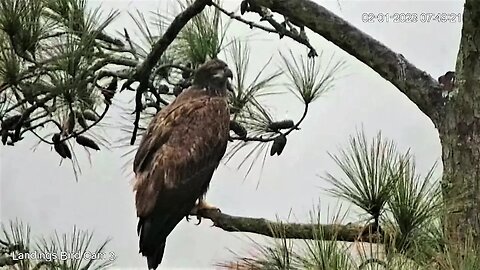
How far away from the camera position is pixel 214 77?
1.38m

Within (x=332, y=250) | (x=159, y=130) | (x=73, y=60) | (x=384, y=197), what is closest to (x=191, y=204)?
(x=159, y=130)

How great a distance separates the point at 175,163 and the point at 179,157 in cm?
1

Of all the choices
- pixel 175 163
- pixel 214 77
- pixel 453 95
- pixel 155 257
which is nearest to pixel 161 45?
pixel 214 77

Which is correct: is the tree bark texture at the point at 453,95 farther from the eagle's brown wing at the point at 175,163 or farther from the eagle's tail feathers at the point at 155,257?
the eagle's tail feathers at the point at 155,257

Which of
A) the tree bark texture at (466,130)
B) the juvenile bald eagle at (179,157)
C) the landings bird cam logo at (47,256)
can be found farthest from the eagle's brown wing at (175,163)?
the tree bark texture at (466,130)

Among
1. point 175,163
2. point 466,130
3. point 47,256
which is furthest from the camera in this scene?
point 47,256

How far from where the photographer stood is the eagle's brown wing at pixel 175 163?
1308mm

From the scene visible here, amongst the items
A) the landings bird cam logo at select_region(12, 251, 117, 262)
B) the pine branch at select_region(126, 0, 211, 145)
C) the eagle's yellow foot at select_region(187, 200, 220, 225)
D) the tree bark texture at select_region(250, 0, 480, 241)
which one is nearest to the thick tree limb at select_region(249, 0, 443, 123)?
the tree bark texture at select_region(250, 0, 480, 241)

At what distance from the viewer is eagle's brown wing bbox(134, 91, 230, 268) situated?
131cm

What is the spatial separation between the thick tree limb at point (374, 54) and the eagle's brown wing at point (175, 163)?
0.23 metres

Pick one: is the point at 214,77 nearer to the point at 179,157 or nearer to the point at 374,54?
the point at 179,157

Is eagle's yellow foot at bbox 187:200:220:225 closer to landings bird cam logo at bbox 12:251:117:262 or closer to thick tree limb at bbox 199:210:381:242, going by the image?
thick tree limb at bbox 199:210:381:242

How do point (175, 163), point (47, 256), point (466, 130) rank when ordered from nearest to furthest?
point (466, 130), point (175, 163), point (47, 256)

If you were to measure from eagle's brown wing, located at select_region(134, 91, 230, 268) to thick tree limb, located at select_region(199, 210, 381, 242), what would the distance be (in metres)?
0.07
